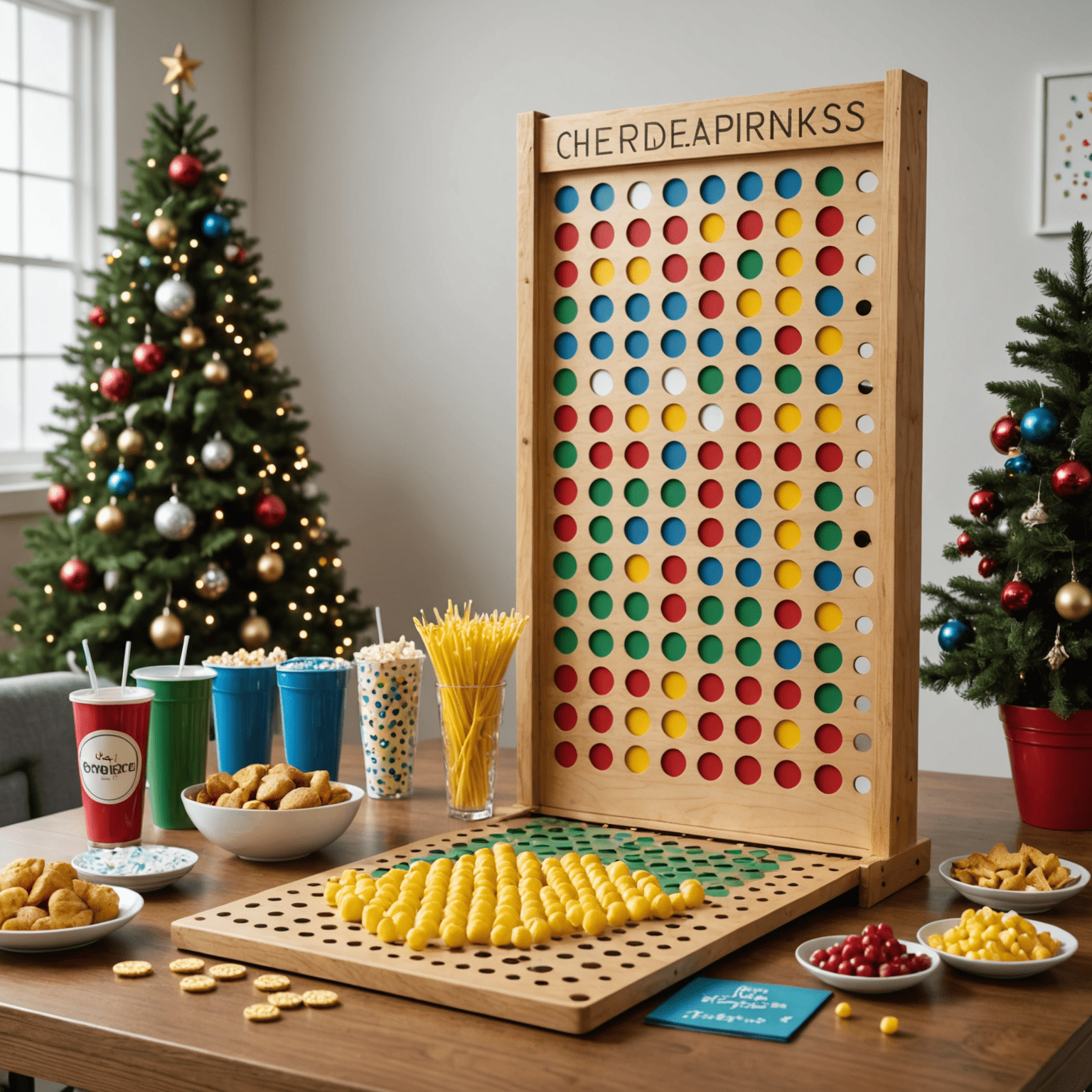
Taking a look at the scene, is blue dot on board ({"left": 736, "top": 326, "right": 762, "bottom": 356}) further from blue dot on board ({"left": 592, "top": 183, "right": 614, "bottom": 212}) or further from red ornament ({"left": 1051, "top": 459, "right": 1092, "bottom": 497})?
red ornament ({"left": 1051, "top": 459, "right": 1092, "bottom": 497})

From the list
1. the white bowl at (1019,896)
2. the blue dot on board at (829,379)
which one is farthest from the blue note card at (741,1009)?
the blue dot on board at (829,379)

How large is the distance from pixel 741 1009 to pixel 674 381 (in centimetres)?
71

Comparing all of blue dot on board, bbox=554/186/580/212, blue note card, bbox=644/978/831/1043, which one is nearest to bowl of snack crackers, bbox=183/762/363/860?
blue note card, bbox=644/978/831/1043

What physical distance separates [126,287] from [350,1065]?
317 centimetres

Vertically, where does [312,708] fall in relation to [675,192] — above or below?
below

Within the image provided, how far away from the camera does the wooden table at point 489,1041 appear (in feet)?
2.54

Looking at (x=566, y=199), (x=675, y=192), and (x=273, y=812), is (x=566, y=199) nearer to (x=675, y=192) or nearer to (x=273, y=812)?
(x=675, y=192)

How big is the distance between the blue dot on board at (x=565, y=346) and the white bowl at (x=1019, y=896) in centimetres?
68

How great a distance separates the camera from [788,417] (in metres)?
1.31

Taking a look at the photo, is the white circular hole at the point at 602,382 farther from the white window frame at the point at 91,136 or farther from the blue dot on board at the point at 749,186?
the white window frame at the point at 91,136

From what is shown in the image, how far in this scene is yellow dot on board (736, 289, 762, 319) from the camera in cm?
133

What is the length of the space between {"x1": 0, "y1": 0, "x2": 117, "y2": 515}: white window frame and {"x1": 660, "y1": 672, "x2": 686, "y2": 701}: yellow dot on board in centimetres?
337

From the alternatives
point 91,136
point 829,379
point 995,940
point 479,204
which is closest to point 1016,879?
Answer: point 995,940

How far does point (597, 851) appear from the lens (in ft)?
4.09
